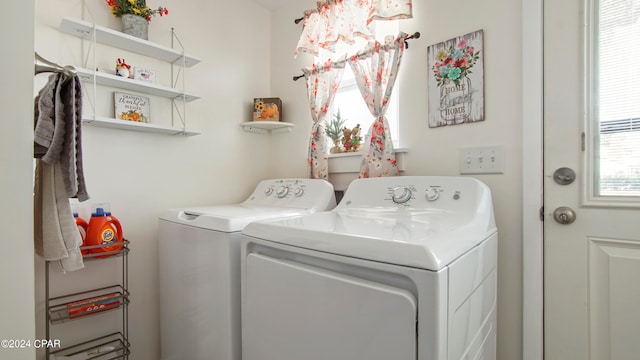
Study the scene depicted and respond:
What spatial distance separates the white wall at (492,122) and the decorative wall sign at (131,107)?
1.46 m

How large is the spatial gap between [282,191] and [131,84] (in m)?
1.00

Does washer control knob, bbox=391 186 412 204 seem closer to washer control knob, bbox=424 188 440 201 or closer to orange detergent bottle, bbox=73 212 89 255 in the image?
washer control knob, bbox=424 188 440 201

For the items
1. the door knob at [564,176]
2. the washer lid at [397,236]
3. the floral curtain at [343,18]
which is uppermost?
the floral curtain at [343,18]

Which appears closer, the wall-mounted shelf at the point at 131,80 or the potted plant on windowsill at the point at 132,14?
the wall-mounted shelf at the point at 131,80

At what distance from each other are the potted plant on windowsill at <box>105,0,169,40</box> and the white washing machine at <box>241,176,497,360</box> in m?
1.31

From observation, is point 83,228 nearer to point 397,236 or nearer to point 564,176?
point 397,236

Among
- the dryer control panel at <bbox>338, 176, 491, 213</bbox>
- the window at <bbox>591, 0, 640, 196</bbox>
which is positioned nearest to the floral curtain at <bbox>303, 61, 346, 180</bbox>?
the dryer control panel at <bbox>338, 176, 491, 213</bbox>

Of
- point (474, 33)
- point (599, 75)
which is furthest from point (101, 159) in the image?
point (599, 75)

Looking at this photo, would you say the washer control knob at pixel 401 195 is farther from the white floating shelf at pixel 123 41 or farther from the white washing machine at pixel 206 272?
the white floating shelf at pixel 123 41

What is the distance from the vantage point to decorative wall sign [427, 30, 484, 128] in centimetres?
141

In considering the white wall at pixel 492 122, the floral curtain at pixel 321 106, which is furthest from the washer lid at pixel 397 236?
the floral curtain at pixel 321 106

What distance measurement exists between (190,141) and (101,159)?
50 cm

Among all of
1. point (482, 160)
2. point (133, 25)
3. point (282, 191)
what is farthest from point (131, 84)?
point (482, 160)

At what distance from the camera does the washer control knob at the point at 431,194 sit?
1.30m
